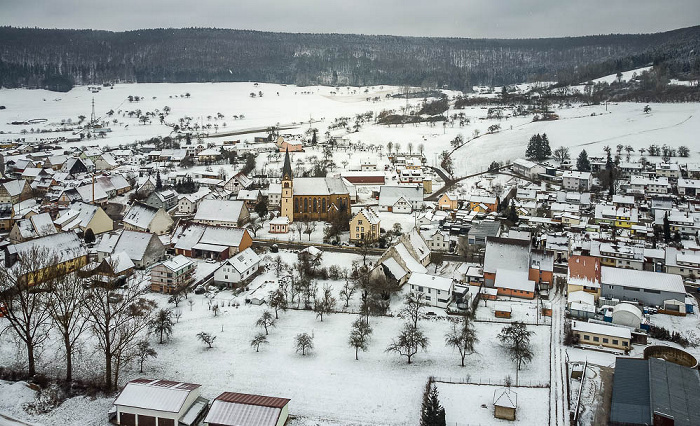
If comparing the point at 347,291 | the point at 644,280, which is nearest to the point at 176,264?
the point at 347,291

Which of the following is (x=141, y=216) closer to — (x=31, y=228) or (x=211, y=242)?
(x=31, y=228)

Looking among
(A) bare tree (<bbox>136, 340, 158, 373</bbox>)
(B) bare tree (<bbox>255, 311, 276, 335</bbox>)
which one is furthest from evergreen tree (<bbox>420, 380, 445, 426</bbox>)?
(A) bare tree (<bbox>136, 340, 158, 373</bbox>)

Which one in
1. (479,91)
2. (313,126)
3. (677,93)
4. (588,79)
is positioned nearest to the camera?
(677,93)

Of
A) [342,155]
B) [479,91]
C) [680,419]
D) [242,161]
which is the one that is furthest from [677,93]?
[680,419]

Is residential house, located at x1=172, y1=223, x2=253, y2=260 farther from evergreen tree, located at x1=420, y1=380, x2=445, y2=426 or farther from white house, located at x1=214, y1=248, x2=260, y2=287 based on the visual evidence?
evergreen tree, located at x1=420, y1=380, x2=445, y2=426

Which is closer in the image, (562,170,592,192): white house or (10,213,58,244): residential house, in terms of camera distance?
(10,213,58,244): residential house

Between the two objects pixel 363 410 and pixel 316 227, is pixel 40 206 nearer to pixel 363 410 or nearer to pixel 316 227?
pixel 316 227
